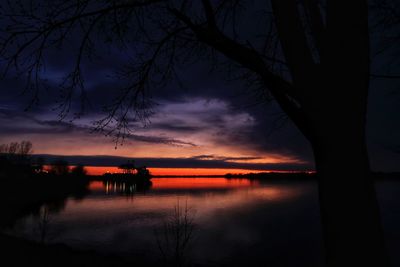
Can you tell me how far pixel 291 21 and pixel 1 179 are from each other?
326 feet

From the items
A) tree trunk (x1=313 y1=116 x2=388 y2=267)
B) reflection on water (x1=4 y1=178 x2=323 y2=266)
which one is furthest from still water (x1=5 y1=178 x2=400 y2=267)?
tree trunk (x1=313 y1=116 x2=388 y2=267)

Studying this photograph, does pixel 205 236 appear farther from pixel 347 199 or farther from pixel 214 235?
pixel 347 199

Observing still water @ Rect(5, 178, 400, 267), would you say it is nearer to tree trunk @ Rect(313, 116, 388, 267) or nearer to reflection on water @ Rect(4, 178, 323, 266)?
reflection on water @ Rect(4, 178, 323, 266)

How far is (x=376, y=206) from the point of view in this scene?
7.76ft

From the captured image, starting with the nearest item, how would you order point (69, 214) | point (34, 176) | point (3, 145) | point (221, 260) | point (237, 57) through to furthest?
point (237, 57)
point (221, 260)
point (69, 214)
point (34, 176)
point (3, 145)

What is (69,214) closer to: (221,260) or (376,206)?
(221,260)

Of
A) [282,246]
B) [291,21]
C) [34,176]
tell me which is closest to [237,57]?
[291,21]

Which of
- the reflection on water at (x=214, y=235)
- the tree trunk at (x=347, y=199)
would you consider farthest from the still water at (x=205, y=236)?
the tree trunk at (x=347, y=199)

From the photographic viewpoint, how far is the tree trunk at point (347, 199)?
2.27m

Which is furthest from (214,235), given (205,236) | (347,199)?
(347,199)

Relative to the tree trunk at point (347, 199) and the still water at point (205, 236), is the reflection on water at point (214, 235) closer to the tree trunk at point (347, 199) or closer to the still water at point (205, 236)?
the still water at point (205, 236)

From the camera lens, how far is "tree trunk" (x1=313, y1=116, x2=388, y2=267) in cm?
227

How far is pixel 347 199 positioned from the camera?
233 centimetres

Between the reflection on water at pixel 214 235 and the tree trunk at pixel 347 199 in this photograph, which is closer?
the tree trunk at pixel 347 199
